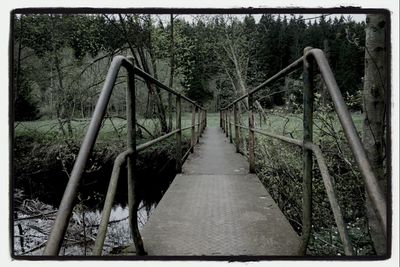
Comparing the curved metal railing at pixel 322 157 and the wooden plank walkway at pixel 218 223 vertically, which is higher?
the curved metal railing at pixel 322 157

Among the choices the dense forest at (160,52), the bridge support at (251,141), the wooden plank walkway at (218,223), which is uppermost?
the dense forest at (160,52)

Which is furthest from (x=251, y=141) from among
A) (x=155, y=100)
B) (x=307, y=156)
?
(x=155, y=100)

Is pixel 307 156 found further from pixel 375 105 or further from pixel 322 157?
pixel 375 105

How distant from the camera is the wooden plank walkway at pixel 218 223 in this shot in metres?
1.59

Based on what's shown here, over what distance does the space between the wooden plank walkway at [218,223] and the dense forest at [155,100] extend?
21.0 inches

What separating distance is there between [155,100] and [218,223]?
7386 mm

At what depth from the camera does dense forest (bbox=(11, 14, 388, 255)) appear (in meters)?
3.29

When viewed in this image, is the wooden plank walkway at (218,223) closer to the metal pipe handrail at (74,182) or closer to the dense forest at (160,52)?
the metal pipe handrail at (74,182)

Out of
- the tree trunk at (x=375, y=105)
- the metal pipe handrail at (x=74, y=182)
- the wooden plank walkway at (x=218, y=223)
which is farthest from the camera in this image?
Answer: the tree trunk at (x=375, y=105)

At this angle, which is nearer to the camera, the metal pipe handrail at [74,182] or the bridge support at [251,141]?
the metal pipe handrail at [74,182]

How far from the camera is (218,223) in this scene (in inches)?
77.2

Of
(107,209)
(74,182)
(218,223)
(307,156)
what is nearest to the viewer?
(74,182)

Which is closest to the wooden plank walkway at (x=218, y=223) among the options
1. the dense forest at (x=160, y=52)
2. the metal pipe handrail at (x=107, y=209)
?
the metal pipe handrail at (x=107, y=209)
